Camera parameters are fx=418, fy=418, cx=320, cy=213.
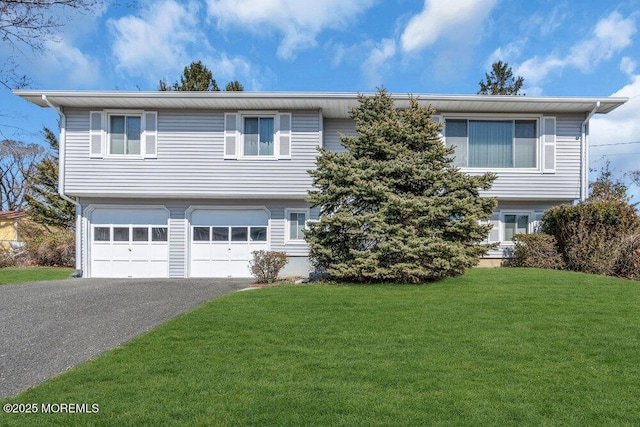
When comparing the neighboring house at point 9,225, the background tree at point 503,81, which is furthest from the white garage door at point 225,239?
the background tree at point 503,81

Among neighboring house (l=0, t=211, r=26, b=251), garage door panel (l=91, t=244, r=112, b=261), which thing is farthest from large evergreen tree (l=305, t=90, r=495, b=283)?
neighboring house (l=0, t=211, r=26, b=251)

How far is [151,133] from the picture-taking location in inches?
544

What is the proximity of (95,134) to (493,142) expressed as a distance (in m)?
13.4

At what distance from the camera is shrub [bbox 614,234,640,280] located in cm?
1188

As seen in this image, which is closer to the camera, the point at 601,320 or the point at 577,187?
the point at 601,320

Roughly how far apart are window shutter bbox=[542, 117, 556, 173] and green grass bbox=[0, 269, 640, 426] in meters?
7.21

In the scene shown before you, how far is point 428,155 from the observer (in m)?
10.6

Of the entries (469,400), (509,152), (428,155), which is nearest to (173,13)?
(428,155)

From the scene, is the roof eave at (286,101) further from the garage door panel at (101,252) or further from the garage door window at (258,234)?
the garage door panel at (101,252)

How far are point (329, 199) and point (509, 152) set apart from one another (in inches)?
299

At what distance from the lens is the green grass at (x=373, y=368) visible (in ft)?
11.3

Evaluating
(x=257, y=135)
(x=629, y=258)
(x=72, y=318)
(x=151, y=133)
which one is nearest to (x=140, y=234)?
(x=151, y=133)

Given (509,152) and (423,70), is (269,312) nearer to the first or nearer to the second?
(509,152)

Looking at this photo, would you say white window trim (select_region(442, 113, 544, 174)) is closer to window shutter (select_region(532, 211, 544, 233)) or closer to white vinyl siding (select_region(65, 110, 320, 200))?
window shutter (select_region(532, 211, 544, 233))
